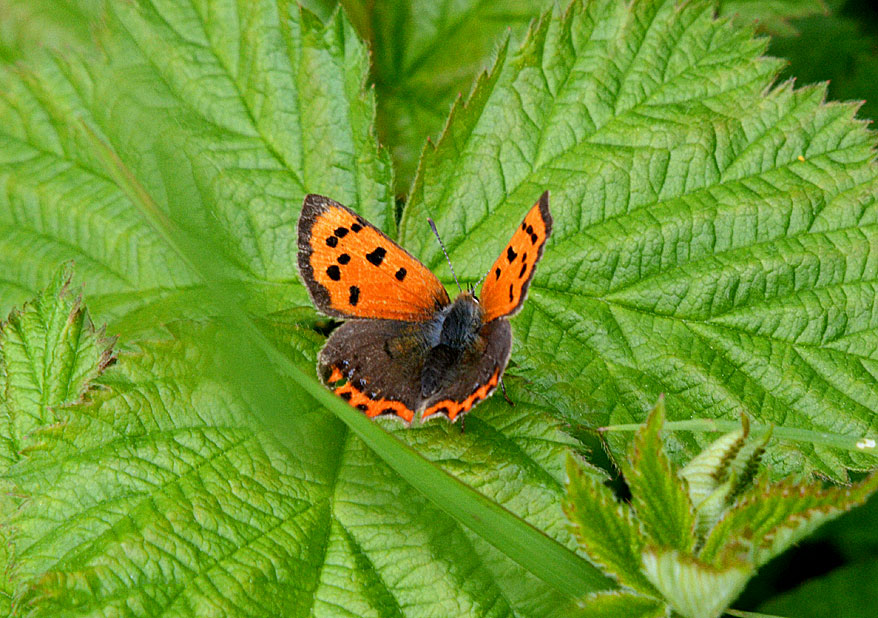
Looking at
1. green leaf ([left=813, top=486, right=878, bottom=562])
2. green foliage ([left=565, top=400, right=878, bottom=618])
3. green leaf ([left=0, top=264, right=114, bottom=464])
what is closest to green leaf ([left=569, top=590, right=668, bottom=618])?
green foliage ([left=565, top=400, right=878, bottom=618])

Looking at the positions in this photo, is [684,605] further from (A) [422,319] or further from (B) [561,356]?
(A) [422,319]

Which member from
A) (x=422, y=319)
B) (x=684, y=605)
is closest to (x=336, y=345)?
(x=422, y=319)

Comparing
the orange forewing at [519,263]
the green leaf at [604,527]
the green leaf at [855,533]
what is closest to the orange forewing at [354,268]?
the orange forewing at [519,263]

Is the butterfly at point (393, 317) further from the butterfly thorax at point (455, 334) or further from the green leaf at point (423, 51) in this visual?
the green leaf at point (423, 51)

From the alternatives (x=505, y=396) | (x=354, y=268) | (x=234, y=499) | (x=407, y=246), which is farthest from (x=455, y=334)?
Answer: (x=234, y=499)

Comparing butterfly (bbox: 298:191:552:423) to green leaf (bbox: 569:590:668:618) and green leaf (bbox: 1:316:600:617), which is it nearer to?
green leaf (bbox: 1:316:600:617)
